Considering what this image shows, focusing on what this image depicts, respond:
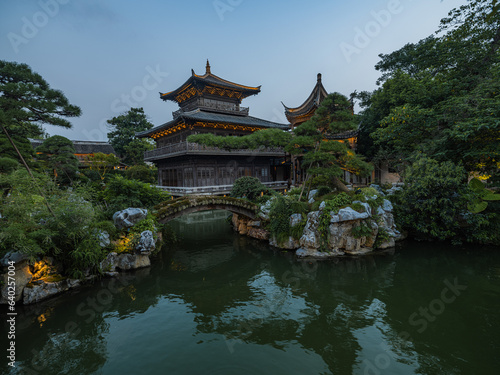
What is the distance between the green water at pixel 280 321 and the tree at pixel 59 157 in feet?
52.9

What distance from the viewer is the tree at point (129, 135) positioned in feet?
129

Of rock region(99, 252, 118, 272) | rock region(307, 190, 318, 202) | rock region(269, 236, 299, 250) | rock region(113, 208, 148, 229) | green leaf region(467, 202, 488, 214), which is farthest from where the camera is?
rock region(307, 190, 318, 202)

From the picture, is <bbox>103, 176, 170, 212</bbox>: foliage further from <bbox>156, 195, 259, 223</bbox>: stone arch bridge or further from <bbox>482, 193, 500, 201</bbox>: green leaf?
<bbox>482, 193, 500, 201</bbox>: green leaf

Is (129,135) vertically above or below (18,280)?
above

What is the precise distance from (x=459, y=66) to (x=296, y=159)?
16.7 metres

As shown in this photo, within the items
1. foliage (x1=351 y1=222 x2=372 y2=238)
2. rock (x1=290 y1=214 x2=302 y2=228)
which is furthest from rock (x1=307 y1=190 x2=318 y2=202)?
foliage (x1=351 y1=222 x2=372 y2=238)

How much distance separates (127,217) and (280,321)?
875cm

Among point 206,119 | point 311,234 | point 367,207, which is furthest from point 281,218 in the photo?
point 206,119

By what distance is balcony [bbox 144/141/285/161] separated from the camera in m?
22.8

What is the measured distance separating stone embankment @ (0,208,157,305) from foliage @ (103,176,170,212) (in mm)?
987

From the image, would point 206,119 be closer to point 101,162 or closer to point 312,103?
point 312,103

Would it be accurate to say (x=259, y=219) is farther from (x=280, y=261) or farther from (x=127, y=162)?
(x=127, y=162)

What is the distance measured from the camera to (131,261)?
38.7 ft

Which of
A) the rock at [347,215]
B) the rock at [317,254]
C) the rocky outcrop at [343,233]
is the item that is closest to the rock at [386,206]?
the rocky outcrop at [343,233]
